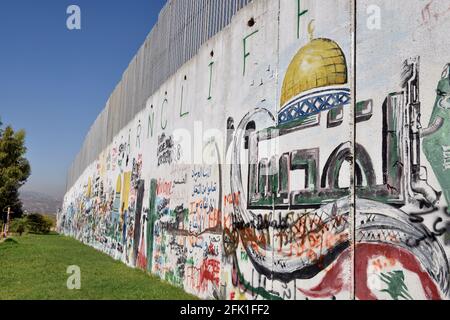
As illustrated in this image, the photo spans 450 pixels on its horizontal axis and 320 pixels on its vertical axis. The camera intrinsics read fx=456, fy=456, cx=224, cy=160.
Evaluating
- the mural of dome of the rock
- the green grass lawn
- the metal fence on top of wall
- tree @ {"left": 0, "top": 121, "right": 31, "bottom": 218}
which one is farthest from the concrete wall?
tree @ {"left": 0, "top": 121, "right": 31, "bottom": 218}

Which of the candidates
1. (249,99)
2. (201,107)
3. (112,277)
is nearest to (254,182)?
(249,99)

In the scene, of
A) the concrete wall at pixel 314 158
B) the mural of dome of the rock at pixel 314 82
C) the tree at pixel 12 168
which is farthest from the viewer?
the tree at pixel 12 168

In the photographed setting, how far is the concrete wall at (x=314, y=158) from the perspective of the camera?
3.68 meters

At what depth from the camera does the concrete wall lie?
145 inches

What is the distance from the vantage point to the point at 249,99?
6539 mm

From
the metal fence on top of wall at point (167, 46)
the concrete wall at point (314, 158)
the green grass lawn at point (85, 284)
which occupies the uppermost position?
the metal fence on top of wall at point (167, 46)

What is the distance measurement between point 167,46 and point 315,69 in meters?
6.99

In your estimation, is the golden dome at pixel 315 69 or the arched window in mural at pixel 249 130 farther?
the arched window in mural at pixel 249 130

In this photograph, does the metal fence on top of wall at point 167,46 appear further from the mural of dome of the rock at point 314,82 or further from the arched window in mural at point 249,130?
the mural of dome of the rock at point 314,82

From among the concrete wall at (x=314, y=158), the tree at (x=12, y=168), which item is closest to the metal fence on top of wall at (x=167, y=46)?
the concrete wall at (x=314, y=158)

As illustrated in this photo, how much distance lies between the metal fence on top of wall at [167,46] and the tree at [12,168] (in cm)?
2235

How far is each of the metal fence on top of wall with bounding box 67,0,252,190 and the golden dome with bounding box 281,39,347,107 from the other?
1985mm

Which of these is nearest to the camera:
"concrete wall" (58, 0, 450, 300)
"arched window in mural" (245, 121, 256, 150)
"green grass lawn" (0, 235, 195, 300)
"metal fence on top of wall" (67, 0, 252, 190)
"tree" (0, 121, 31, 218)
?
"concrete wall" (58, 0, 450, 300)

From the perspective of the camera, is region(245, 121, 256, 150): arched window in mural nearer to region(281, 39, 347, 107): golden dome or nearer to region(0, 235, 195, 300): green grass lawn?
region(281, 39, 347, 107): golden dome
